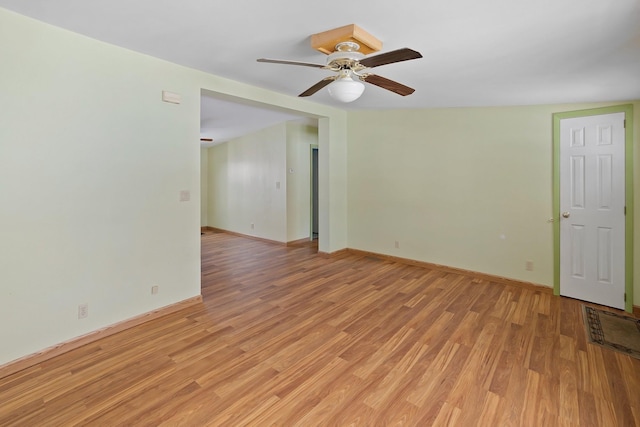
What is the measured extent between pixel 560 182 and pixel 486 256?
3.92ft

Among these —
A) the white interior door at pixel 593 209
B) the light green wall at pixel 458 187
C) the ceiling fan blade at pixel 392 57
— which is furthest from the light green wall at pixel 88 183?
the white interior door at pixel 593 209

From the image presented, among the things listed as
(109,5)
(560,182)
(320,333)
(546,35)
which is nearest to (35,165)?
(109,5)

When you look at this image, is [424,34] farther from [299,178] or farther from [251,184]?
[251,184]

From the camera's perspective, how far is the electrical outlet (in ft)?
7.85

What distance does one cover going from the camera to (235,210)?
23.7 ft

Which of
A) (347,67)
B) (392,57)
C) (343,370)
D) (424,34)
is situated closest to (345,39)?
(347,67)

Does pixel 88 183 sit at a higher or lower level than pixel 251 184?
lower

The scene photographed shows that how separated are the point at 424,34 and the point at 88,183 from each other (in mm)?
2741

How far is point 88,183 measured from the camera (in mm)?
2406

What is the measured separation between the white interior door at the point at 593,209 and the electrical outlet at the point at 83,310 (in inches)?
186

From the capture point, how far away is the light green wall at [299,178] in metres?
5.96

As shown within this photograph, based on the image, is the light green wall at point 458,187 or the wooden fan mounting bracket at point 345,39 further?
the light green wall at point 458,187

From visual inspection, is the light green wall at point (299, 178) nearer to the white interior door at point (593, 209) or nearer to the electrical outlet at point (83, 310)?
the electrical outlet at point (83, 310)

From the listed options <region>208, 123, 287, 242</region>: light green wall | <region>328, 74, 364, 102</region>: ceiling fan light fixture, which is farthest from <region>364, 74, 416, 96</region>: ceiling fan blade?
<region>208, 123, 287, 242</region>: light green wall
